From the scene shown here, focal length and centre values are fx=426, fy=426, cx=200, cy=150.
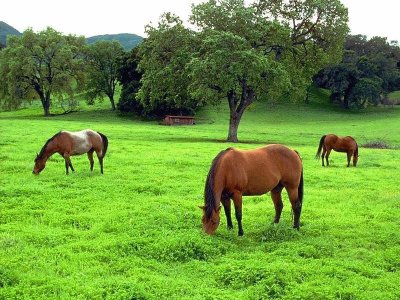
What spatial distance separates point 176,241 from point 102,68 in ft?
203

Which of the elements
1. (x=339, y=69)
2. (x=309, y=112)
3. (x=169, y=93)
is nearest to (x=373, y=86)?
(x=339, y=69)

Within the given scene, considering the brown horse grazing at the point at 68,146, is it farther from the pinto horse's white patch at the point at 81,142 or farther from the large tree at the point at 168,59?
the large tree at the point at 168,59

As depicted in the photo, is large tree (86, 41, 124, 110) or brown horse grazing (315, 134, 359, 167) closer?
brown horse grazing (315, 134, 359, 167)

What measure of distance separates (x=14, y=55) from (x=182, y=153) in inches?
1760

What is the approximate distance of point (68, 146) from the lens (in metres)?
15.9

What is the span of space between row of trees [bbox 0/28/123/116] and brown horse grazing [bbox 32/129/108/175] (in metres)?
43.8

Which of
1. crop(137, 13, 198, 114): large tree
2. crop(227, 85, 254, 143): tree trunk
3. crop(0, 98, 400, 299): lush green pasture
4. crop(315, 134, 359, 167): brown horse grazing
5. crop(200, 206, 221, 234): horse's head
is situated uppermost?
crop(137, 13, 198, 114): large tree

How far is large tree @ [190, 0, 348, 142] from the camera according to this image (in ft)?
103

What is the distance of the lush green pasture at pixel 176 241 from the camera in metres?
6.99

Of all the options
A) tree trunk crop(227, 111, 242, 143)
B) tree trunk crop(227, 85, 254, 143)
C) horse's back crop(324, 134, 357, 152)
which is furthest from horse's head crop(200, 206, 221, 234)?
tree trunk crop(227, 85, 254, 143)

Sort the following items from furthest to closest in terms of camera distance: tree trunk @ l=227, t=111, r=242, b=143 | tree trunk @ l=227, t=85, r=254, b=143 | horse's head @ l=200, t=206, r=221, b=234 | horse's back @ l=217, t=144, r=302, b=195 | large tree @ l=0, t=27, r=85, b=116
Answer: large tree @ l=0, t=27, r=85, b=116
tree trunk @ l=227, t=85, r=254, b=143
tree trunk @ l=227, t=111, r=242, b=143
horse's back @ l=217, t=144, r=302, b=195
horse's head @ l=200, t=206, r=221, b=234

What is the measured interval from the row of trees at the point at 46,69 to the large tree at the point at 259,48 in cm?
3088

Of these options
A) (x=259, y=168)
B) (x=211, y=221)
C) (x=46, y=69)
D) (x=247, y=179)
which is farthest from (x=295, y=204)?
(x=46, y=69)

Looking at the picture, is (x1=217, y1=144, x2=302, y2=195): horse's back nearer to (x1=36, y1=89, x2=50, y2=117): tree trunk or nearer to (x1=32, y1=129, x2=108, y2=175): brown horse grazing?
(x1=32, y1=129, x2=108, y2=175): brown horse grazing
